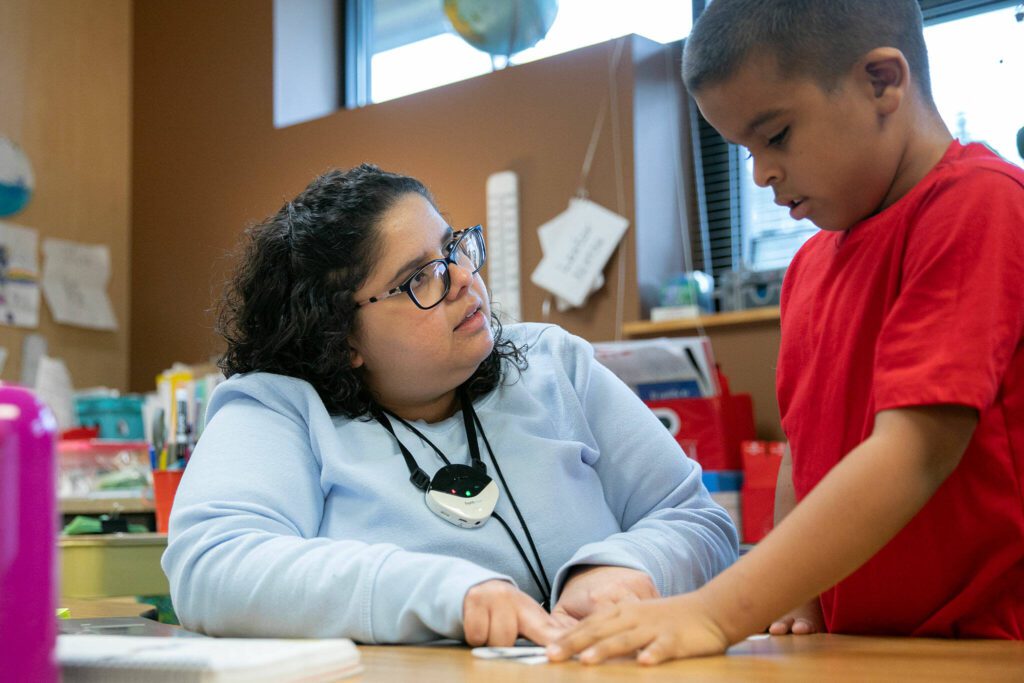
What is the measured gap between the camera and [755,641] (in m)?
0.92

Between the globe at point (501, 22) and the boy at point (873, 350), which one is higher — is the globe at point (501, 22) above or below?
above

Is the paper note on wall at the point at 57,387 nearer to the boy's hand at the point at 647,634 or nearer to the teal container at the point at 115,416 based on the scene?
the teal container at the point at 115,416

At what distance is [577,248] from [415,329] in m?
1.76

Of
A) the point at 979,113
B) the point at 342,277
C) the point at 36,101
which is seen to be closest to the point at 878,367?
the point at 342,277

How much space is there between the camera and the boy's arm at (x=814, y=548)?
80cm

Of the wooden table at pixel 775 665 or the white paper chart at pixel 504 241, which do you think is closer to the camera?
the wooden table at pixel 775 665

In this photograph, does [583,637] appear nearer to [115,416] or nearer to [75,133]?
[115,416]

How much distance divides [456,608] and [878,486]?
35cm

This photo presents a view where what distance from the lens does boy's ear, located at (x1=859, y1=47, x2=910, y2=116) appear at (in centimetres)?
98

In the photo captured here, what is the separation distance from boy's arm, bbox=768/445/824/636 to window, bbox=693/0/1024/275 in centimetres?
149

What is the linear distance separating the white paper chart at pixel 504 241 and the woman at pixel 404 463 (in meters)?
1.71

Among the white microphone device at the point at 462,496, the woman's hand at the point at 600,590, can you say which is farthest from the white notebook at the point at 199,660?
the white microphone device at the point at 462,496

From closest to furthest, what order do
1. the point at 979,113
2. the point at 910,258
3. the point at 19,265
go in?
the point at 910,258, the point at 979,113, the point at 19,265

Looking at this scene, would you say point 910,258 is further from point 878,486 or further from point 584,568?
point 584,568
